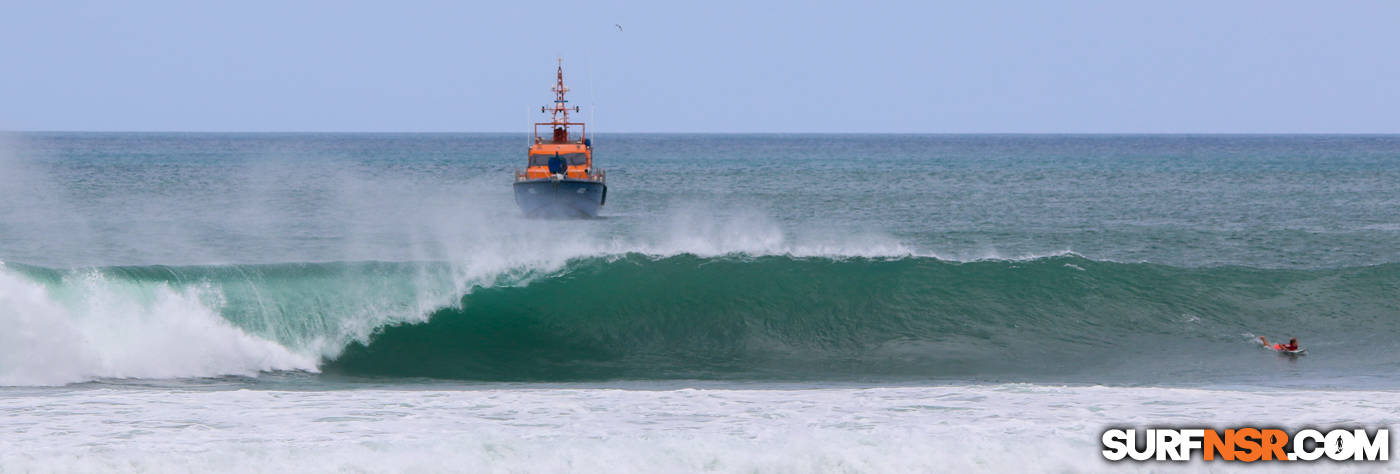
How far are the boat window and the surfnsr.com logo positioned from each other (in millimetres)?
29567

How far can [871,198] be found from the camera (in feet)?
164

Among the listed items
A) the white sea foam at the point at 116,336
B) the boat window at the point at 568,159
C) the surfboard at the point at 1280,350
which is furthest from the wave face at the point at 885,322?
the boat window at the point at 568,159

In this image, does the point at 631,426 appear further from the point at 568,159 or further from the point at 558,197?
the point at 568,159

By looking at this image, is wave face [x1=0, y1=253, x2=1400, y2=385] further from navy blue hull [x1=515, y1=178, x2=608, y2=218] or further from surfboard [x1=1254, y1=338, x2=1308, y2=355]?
navy blue hull [x1=515, y1=178, x2=608, y2=218]

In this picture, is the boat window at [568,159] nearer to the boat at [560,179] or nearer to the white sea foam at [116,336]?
the boat at [560,179]

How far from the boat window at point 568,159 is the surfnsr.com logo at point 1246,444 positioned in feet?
97.0

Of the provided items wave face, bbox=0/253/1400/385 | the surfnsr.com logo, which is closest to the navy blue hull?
wave face, bbox=0/253/1400/385

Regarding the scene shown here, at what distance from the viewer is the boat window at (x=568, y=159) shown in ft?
126

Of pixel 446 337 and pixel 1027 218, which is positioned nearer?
pixel 446 337

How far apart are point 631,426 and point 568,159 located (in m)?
28.7

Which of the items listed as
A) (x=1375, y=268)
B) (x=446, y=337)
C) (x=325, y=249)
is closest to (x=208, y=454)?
(x=446, y=337)

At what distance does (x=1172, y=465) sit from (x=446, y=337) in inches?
380

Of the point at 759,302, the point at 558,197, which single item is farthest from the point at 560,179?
the point at 759,302

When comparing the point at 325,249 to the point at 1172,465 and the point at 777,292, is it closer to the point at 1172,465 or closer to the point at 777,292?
the point at 777,292
